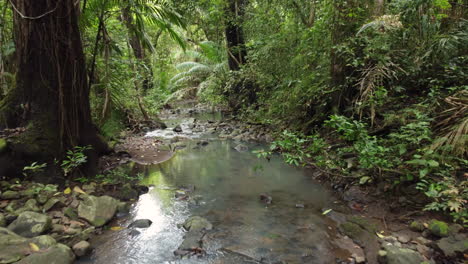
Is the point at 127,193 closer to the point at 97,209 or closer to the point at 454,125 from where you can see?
the point at 97,209

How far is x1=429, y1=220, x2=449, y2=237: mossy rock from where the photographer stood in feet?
8.12

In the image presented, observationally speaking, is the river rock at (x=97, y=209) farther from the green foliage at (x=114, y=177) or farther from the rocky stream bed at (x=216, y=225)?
the green foliage at (x=114, y=177)

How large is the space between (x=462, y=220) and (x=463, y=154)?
0.71 m

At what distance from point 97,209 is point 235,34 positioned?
7.96 m

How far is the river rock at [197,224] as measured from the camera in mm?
3014

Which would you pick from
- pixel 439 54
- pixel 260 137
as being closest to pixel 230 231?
pixel 439 54

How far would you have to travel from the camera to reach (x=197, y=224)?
306 cm

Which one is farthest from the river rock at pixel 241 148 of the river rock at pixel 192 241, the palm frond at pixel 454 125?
the palm frond at pixel 454 125

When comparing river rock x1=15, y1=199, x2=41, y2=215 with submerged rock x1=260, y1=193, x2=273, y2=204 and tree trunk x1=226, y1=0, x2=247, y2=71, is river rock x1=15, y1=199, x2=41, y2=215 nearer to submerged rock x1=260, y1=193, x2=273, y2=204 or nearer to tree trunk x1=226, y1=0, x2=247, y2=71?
submerged rock x1=260, y1=193, x2=273, y2=204

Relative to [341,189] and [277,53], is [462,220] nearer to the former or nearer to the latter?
[341,189]

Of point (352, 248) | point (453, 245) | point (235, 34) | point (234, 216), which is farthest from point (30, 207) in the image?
point (235, 34)

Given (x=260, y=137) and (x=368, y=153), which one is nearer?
(x=368, y=153)

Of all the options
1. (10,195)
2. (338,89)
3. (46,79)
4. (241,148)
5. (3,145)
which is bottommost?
(241,148)

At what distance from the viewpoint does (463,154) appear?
2.85 m
